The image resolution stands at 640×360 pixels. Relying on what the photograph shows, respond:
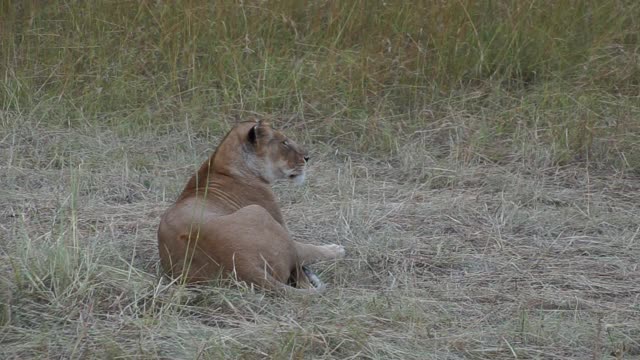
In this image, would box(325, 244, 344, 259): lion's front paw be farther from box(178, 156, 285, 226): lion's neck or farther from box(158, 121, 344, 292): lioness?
box(178, 156, 285, 226): lion's neck

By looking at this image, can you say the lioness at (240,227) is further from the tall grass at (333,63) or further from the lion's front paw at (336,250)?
the tall grass at (333,63)

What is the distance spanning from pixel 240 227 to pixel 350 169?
2.20 metres

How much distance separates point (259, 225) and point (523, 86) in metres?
3.77

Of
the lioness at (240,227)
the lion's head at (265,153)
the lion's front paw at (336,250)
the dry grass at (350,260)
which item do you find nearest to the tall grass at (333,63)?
the dry grass at (350,260)

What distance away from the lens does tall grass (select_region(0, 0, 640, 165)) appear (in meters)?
7.93

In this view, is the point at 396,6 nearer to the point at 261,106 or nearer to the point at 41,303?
the point at 261,106

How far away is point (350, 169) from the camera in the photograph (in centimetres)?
716

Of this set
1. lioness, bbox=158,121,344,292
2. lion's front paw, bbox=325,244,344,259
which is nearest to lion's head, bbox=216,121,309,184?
lioness, bbox=158,121,344,292

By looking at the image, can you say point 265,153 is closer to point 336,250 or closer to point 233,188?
point 233,188

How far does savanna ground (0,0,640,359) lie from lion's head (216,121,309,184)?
31 centimetres

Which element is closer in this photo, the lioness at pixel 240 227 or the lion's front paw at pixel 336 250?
the lioness at pixel 240 227

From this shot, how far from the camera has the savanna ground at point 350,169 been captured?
4562mm

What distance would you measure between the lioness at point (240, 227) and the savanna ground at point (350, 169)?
4.1 inches

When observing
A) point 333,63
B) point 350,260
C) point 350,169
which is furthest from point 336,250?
point 333,63
